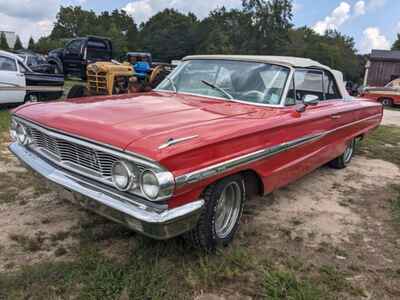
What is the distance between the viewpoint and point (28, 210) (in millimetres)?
3684

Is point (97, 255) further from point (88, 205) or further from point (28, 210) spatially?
point (28, 210)

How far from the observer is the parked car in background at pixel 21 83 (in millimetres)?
8961

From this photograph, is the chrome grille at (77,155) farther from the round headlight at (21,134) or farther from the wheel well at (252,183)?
the wheel well at (252,183)

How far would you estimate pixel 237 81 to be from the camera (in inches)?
155

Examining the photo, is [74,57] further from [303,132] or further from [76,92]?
[303,132]

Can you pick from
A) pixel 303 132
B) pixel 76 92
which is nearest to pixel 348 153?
pixel 303 132

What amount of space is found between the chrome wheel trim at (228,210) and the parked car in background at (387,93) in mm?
18417

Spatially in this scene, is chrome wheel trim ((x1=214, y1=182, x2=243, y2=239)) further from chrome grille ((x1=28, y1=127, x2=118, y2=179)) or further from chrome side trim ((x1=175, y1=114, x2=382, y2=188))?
chrome grille ((x1=28, y1=127, x2=118, y2=179))

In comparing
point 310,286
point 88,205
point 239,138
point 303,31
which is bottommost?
point 310,286

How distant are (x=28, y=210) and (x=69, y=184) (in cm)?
130

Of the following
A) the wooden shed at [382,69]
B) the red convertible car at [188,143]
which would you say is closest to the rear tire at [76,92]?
the red convertible car at [188,143]

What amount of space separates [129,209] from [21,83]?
8.30 metres

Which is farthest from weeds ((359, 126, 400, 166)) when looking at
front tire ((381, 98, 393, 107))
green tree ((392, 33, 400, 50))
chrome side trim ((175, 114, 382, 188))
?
green tree ((392, 33, 400, 50))

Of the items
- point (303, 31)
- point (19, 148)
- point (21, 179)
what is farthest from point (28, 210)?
point (303, 31)
